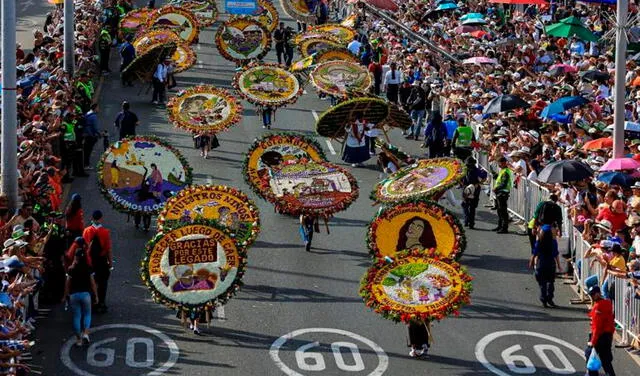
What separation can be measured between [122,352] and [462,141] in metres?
13.3

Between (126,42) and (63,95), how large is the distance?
12442 millimetres

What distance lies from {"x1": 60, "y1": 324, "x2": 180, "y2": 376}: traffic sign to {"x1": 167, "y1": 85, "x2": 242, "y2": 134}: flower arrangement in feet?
38.9

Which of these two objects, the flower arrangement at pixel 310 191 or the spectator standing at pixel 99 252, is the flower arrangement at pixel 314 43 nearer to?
the flower arrangement at pixel 310 191

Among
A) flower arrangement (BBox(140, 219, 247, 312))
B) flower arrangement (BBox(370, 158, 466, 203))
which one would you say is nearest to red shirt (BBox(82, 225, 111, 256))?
flower arrangement (BBox(140, 219, 247, 312))

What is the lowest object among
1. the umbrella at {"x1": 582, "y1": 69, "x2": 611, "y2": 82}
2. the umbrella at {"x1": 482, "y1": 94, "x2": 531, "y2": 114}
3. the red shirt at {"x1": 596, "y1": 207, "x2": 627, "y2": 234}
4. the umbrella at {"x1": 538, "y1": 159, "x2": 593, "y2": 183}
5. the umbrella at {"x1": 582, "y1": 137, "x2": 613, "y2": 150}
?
the red shirt at {"x1": 596, "y1": 207, "x2": 627, "y2": 234}

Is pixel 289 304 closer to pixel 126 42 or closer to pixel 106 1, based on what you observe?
pixel 126 42

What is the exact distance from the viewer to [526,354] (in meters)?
20.8

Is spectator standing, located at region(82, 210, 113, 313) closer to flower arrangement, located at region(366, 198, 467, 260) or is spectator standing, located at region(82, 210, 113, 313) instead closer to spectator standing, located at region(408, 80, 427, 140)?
flower arrangement, located at region(366, 198, 467, 260)

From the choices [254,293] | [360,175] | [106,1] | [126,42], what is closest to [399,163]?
[360,175]

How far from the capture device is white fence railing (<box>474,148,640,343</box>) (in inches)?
826

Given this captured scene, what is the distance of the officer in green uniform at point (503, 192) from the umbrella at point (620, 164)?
8.17 feet

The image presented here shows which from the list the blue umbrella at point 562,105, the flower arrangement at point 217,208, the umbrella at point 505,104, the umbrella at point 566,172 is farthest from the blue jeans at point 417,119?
the flower arrangement at point 217,208

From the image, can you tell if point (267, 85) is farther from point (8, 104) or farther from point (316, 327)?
point (316, 327)

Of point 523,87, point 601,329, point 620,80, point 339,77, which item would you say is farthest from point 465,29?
point 601,329
